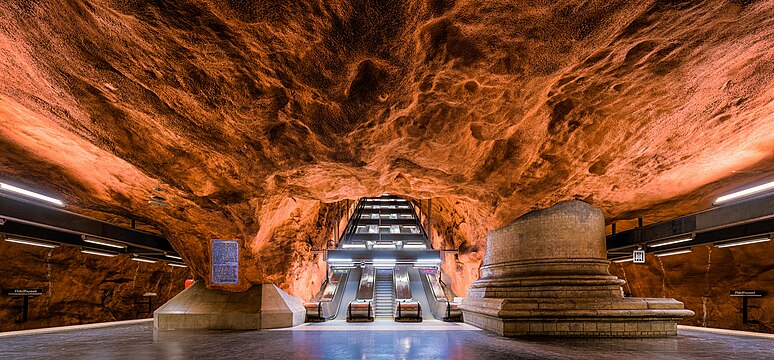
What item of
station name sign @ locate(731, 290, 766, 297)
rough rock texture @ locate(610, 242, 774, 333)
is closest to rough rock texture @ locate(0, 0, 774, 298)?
station name sign @ locate(731, 290, 766, 297)

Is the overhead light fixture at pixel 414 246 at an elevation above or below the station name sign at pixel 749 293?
above

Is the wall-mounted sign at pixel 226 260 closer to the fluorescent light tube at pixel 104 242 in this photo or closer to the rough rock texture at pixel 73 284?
the fluorescent light tube at pixel 104 242

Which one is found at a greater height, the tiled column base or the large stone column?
the large stone column

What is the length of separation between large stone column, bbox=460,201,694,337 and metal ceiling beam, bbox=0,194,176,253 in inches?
334

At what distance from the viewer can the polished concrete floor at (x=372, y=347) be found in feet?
17.2

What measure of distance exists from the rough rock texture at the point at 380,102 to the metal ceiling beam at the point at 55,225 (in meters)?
0.43

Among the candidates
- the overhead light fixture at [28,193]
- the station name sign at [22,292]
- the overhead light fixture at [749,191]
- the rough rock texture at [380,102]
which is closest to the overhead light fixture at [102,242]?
the rough rock texture at [380,102]

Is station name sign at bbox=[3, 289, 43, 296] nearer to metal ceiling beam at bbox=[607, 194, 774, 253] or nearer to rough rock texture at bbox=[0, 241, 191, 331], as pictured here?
rough rock texture at bbox=[0, 241, 191, 331]

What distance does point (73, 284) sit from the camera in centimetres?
1248

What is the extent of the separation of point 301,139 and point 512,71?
3.19 metres

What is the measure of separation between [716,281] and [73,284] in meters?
19.3

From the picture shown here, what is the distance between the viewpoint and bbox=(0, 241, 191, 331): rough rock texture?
1089 cm

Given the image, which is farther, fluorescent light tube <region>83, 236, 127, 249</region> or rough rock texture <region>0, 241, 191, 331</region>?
rough rock texture <region>0, 241, 191, 331</region>

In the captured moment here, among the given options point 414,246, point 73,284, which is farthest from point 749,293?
point 73,284
